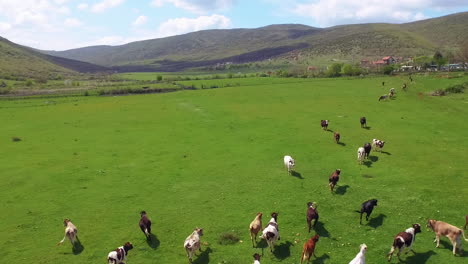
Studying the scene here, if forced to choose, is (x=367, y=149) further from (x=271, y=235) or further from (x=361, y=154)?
(x=271, y=235)

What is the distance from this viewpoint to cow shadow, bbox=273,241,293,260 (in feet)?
57.5

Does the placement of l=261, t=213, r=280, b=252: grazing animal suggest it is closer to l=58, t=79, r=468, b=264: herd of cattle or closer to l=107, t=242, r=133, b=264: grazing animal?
l=58, t=79, r=468, b=264: herd of cattle

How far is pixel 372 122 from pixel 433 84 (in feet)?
154

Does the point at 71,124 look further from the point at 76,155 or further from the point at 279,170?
the point at 279,170

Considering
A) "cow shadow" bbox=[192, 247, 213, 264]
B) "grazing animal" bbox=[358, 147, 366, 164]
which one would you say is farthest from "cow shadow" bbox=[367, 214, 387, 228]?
"grazing animal" bbox=[358, 147, 366, 164]

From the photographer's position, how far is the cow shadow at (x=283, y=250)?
57.5 feet

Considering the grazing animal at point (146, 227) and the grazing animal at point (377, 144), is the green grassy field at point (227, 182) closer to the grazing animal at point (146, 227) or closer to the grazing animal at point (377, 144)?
the grazing animal at point (146, 227)

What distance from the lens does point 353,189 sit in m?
25.1

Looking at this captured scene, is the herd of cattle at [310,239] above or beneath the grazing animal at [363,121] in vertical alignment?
beneath

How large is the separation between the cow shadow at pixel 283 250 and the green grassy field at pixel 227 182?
0.31 ft

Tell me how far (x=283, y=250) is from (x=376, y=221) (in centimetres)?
636

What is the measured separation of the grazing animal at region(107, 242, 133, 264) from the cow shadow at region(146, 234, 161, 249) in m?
1.81

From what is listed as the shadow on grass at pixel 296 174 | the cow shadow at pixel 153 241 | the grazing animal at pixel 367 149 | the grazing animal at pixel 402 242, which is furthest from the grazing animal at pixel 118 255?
the grazing animal at pixel 367 149

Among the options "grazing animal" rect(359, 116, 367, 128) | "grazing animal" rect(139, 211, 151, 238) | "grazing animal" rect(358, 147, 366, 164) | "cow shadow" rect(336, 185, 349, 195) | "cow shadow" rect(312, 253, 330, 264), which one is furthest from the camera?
"grazing animal" rect(359, 116, 367, 128)
